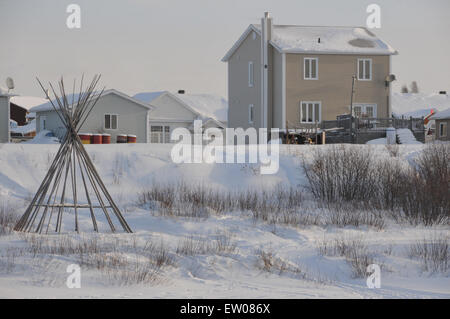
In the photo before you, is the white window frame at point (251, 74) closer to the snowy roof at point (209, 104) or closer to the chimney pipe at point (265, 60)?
the chimney pipe at point (265, 60)

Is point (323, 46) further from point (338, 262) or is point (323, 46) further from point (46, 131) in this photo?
point (338, 262)

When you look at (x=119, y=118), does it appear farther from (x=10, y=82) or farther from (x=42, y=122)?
(x=10, y=82)

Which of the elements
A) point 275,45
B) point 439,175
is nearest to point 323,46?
point 275,45

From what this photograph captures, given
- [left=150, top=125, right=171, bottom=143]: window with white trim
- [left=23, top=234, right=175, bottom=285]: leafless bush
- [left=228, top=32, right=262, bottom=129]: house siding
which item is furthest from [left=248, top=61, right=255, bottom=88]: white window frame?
[left=23, top=234, right=175, bottom=285]: leafless bush

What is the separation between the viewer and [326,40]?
36.4 meters

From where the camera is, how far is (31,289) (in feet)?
25.7

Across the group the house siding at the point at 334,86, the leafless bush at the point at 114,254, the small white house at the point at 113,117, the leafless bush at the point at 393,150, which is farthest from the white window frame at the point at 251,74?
the leafless bush at the point at 114,254

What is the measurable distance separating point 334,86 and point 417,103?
31.3m

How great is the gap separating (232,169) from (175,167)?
1.77m

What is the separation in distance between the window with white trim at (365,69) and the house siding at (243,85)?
556 centimetres

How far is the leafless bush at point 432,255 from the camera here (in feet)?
31.6

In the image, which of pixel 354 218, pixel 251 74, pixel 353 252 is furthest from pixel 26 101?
pixel 353 252
